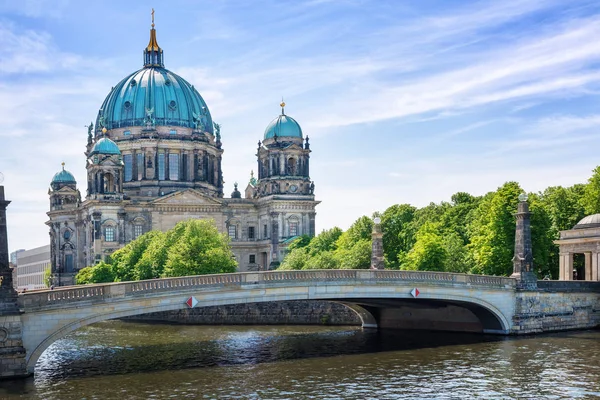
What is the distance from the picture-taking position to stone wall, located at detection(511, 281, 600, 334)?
191ft

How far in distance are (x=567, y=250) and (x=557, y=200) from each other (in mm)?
10428

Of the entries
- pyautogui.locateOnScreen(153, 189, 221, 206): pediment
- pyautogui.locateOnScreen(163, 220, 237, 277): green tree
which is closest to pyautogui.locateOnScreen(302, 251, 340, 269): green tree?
pyautogui.locateOnScreen(163, 220, 237, 277): green tree

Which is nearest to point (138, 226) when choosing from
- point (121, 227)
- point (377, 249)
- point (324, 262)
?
point (121, 227)

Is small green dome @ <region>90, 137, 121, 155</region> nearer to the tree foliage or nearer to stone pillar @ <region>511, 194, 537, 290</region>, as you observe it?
the tree foliage

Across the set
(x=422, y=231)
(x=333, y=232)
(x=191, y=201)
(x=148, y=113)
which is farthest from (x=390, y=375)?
(x=148, y=113)

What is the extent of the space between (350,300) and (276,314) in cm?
1737

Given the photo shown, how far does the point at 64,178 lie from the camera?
126m

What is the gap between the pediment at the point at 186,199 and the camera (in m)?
113

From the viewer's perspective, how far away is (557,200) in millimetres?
78250

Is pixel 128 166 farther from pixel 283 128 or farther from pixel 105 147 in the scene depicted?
pixel 283 128

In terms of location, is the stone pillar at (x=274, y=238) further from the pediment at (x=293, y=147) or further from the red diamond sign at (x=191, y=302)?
the red diamond sign at (x=191, y=302)

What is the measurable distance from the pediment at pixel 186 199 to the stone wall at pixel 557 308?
62427mm

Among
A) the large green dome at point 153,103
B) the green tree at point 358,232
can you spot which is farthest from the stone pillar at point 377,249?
the large green dome at point 153,103

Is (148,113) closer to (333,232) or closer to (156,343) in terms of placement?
(333,232)
